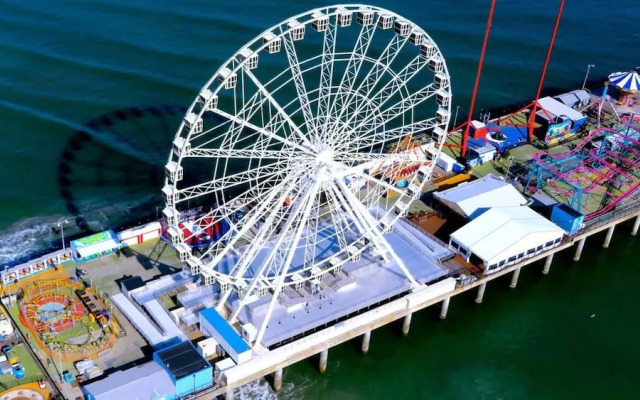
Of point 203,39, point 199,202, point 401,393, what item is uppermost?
point 203,39

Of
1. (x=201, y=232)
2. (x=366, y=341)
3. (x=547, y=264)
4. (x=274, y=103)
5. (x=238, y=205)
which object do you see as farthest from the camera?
(x=547, y=264)

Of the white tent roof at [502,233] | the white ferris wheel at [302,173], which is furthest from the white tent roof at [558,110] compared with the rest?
the white ferris wheel at [302,173]

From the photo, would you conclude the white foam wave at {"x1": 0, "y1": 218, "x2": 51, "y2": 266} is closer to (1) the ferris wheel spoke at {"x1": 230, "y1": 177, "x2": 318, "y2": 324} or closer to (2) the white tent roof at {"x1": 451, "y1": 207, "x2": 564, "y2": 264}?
(1) the ferris wheel spoke at {"x1": 230, "y1": 177, "x2": 318, "y2": 324}

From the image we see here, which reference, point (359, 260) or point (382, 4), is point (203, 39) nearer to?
point (382, 4)

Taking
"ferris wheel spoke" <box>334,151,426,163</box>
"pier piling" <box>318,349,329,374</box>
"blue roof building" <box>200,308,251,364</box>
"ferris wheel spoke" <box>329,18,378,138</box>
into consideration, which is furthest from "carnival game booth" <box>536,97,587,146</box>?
"blue roof building" <box>200,308,251,364</box>

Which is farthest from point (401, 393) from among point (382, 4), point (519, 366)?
point (382, 4)

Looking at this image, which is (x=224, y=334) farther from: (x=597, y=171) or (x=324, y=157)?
(x=597, y=171)

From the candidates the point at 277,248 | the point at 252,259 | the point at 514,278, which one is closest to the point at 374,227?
the point at 277,248
